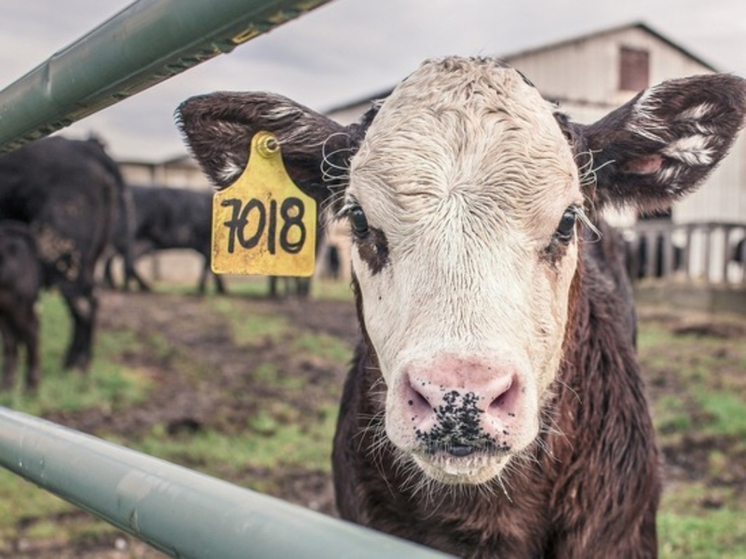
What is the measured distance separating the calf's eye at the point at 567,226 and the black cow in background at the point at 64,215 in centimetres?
652

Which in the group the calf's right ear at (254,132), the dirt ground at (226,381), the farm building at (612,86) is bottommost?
the dirt ground at (226,381)

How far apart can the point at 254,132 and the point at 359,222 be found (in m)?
0.44

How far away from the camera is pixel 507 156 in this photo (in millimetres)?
1963

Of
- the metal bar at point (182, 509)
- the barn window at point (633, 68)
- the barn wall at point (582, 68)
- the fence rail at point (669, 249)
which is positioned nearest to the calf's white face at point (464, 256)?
the metal bar at point (182, 509)

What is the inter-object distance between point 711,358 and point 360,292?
7.24 meters

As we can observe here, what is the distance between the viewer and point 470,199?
185 centimetres

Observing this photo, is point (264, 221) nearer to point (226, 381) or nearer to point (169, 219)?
point (226, 381)

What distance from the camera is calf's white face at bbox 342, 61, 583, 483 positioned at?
150 centimetres

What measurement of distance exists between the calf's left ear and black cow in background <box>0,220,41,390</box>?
5596 millimetres

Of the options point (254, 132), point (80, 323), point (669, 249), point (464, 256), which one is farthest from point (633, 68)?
point (464, 256)

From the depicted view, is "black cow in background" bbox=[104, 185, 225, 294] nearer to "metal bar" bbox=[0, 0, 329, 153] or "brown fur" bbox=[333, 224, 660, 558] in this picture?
"brown fur" bbox=[333, 224, 660, 558]

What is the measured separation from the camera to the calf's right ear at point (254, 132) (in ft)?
7.17

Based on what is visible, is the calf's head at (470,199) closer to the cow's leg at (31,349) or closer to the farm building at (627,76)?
the cow's leg at (31,349)

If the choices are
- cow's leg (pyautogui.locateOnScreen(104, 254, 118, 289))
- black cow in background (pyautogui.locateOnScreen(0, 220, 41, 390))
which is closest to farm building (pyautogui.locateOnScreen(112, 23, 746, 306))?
cow's leg (pyautogui.locateOnScreen(104, 254, 118, 289))
